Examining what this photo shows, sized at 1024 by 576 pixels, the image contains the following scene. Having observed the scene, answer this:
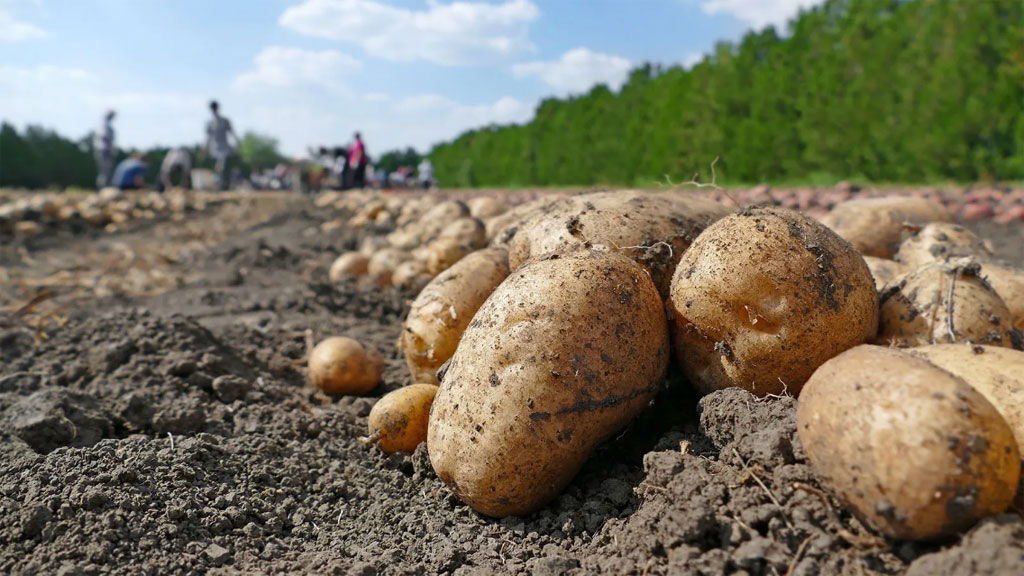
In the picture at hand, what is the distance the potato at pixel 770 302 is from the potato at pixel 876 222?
1.61 meters

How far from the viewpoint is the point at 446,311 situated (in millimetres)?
3145

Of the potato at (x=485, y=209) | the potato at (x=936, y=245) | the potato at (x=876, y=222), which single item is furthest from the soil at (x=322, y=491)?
the potato at (x=485, y=209)

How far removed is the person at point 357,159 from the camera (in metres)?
19.8

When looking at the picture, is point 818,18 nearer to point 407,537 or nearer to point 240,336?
point 240,336

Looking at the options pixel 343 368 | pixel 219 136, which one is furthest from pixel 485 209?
pixel 219 136

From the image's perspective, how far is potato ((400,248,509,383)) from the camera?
3.12 metres

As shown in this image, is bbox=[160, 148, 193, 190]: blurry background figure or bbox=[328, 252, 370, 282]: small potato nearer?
bbox=[328, 252, 370, 282]: small potato

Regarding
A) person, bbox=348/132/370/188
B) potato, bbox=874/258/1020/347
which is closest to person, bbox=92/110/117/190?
person, bbox=348/132/370/188

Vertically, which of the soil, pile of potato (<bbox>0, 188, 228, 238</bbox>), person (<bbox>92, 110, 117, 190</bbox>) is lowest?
the soil

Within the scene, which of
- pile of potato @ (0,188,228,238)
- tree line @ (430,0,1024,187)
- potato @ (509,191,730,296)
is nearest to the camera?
potato @ (509,191,730,296)

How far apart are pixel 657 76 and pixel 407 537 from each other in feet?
71.3

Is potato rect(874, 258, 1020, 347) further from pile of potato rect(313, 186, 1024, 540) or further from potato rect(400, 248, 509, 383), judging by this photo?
potato rect(400, 248, 509, 383)

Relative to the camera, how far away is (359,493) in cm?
265

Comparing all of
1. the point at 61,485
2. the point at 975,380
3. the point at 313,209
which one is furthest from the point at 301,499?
the point at 313,209
